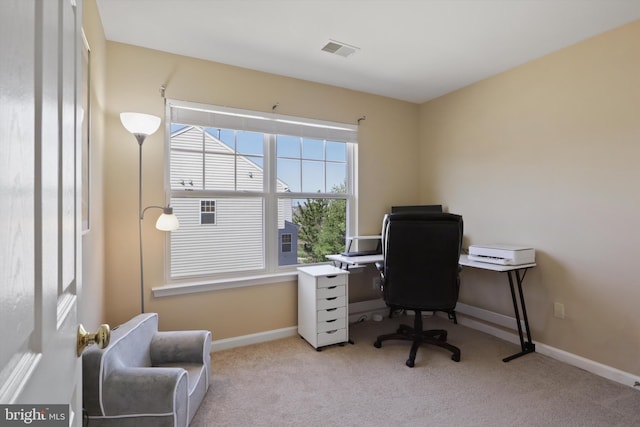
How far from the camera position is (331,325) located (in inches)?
113

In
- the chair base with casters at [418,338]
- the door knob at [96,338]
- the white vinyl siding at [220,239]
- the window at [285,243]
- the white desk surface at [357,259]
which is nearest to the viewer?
the door knob at [96,338]

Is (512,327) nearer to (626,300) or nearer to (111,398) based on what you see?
(626,300)

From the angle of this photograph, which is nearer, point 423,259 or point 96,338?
point 96,338

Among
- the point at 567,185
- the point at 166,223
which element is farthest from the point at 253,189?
the point at 567,185

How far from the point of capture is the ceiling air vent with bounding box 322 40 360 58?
255 cm

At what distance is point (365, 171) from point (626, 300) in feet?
7.87

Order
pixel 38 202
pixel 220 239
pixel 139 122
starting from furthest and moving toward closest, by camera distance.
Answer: pixel 220 239 < pixel 139 122 < pixel 38 202

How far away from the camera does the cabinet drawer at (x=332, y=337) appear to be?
9.22ft

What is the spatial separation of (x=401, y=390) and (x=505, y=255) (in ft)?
4.47

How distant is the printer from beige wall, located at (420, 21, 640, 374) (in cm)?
17

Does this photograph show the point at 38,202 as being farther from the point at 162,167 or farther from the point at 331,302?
the point at 331,302

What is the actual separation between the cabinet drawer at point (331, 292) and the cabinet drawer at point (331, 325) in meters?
0.21

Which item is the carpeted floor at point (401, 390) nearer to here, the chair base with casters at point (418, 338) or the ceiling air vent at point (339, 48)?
the chair base with casters at point (418, 338)

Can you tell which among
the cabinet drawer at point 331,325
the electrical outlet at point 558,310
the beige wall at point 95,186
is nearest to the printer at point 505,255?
the electrical outlet at point 558,310
